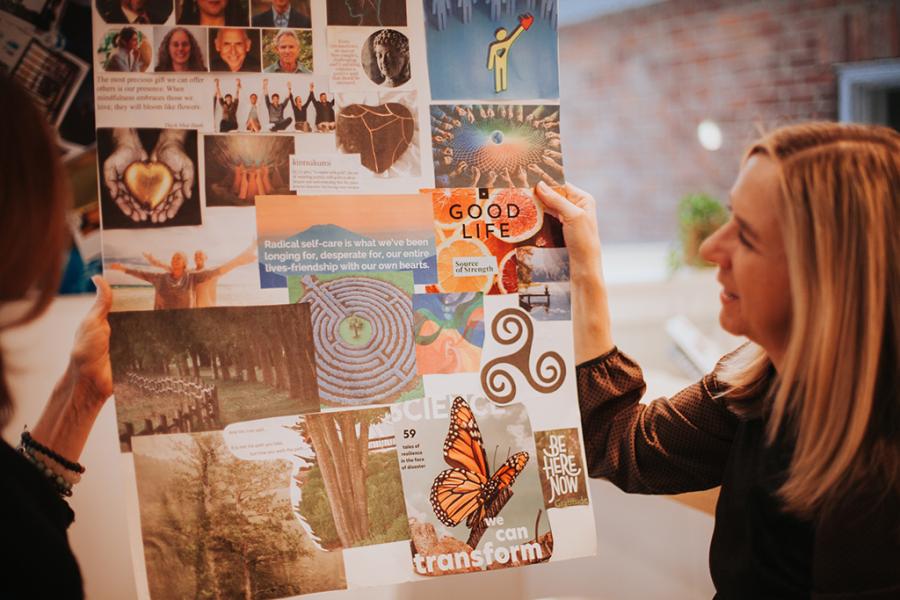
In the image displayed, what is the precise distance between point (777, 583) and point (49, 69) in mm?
1567

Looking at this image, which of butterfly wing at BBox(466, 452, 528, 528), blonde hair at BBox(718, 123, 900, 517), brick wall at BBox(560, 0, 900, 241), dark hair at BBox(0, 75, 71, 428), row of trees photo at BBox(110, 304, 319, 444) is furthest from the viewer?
brick wall at BBox(560, 0, 900, 241)

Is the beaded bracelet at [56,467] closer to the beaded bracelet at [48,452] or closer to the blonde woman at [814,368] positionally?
the beaded bracelet at [48,452]

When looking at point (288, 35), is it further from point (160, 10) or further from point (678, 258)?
point (678, 258)

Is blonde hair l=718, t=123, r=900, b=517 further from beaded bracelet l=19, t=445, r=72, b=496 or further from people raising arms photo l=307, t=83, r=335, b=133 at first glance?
beaded bracelet l=19, t=445, r=72, b=496

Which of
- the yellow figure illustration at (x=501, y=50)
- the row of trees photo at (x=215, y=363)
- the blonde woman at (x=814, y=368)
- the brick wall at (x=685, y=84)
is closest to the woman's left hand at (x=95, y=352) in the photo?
the row of trees photo at (x=215, y=363)

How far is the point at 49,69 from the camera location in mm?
1552

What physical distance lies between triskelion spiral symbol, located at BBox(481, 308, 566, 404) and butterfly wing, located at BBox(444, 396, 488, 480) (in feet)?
0.16

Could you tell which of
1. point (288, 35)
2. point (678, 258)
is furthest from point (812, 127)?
point (678, 258)

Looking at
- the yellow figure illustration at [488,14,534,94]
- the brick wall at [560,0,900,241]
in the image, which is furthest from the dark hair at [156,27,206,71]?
the brick wall at [560,0,900,241]

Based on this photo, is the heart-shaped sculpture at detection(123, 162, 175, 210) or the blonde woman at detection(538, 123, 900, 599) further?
the heart-shaped sculpture at detection(123, 162, 175, 210)

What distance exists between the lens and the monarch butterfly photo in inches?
45.4

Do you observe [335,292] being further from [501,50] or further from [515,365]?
[501,50]

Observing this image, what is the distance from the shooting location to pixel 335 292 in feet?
3.74

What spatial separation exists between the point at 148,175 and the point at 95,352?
0.25m
